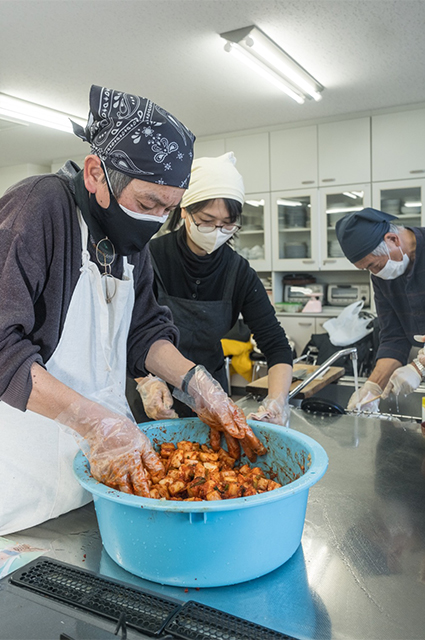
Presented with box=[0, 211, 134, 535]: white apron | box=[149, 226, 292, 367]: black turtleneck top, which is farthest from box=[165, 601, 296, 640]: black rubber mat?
box=[149, 226, 292, 367]: black turtleneck top

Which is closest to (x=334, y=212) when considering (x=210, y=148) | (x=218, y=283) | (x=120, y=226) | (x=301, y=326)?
(x=301, y=326)

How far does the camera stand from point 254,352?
506 cm

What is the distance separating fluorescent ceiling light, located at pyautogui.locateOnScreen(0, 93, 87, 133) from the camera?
166 inches

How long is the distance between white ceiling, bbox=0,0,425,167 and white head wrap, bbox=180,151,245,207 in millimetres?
1584

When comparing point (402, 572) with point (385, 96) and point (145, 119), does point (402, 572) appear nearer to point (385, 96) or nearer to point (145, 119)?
point (145, 119)

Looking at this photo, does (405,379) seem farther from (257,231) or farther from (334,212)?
(257,231)

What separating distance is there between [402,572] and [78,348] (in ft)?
2.59

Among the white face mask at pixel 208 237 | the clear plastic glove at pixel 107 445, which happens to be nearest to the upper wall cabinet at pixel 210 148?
the white face mask at pixel 208 237

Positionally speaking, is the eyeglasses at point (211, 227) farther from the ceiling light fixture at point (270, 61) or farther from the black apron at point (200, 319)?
the ceiling light fixture at point (270, 61)

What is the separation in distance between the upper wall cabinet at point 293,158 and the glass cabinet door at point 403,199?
0.67m

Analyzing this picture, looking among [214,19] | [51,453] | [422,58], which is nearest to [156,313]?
[51,453]

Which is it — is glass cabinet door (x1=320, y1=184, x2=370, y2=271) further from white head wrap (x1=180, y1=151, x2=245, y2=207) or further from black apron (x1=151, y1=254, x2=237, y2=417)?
white head wrap (x1=180, y1=151, x2=245, y2=207)

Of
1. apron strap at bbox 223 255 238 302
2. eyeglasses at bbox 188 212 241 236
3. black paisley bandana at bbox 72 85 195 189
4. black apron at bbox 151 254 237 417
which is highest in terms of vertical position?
black paisley bandana at bbox 72 85 195 189

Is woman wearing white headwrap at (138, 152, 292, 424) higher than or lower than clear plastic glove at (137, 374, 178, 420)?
higher
